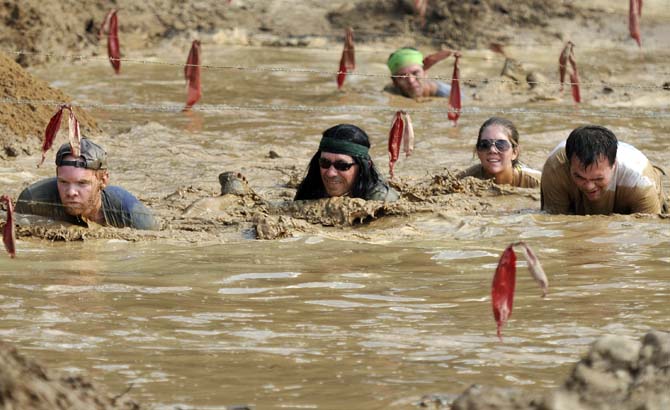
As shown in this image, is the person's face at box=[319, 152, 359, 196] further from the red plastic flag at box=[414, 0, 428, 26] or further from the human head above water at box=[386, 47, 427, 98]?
the red plastic flag at box=[414, 0, 428, 26]

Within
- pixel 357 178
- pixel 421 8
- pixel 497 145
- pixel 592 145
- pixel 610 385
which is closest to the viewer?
pixel 610 385

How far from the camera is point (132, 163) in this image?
1189 centimetres

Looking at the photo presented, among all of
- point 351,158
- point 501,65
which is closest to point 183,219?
point 351,158

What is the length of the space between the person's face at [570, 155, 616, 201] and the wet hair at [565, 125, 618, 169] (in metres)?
0.03

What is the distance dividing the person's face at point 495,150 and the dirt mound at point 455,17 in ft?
27.2

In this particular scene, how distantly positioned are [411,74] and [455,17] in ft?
11.9

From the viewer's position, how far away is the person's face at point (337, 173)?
9.38 metres

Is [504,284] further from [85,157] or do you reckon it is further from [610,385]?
[85,157]

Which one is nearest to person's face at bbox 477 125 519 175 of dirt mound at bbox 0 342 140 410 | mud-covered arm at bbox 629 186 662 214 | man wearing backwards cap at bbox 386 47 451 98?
mud-covered arm at bbox 629 186 662 214

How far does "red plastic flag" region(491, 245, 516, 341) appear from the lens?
4605 millimetres

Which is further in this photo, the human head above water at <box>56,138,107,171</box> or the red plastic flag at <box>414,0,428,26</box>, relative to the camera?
the red plastic flag at <box>414,0,428,26</box>

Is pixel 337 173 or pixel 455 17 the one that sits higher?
pixel 455 17

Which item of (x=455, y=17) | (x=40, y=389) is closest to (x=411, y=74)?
(x=455, y=17)

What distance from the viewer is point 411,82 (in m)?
15.6
